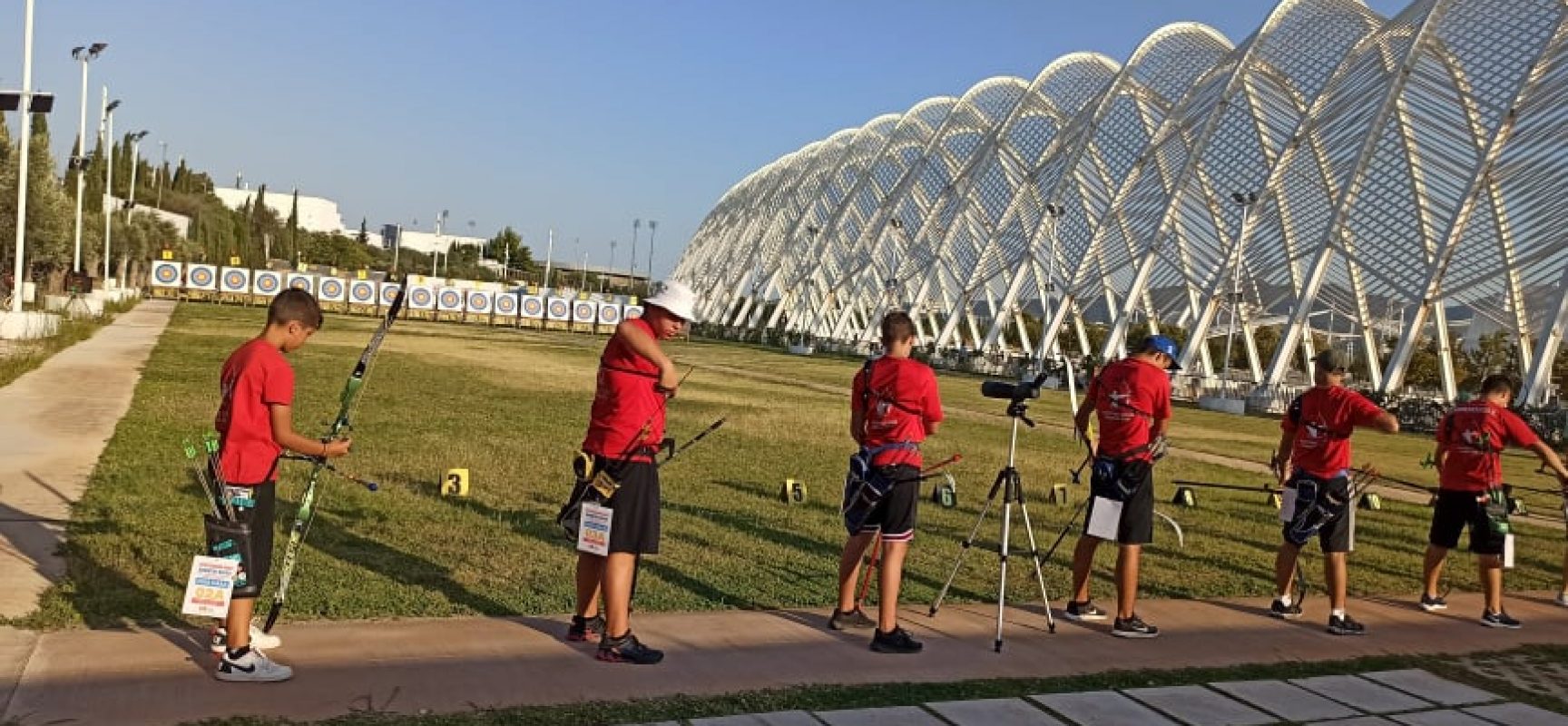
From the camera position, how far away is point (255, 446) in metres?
5.42

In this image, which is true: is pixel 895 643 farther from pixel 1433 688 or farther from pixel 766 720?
pixel 1433 688

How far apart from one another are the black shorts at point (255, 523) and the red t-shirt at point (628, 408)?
4.89 ft

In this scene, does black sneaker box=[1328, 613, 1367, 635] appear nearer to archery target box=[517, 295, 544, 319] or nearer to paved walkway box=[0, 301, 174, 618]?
paved walkway box=[0, 301, 174, 618]

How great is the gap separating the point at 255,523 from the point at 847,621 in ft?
10.7

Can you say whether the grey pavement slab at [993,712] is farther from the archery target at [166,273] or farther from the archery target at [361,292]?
the archery target at [166,273]

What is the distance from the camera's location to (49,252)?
160ft

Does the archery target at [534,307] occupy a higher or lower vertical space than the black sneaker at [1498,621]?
higher

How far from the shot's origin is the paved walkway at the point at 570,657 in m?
5.00

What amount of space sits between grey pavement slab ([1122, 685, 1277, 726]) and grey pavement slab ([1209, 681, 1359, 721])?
0.11 m

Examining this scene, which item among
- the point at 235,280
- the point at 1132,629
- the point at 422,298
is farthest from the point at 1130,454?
the point at 235,280

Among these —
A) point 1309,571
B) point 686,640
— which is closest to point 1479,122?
point 1309,571

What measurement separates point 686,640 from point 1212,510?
914 centimetres

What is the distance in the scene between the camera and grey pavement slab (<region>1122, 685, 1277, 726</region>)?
5.69m

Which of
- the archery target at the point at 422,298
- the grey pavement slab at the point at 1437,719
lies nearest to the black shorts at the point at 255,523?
the grey pavement slab at the point at 1437,719
